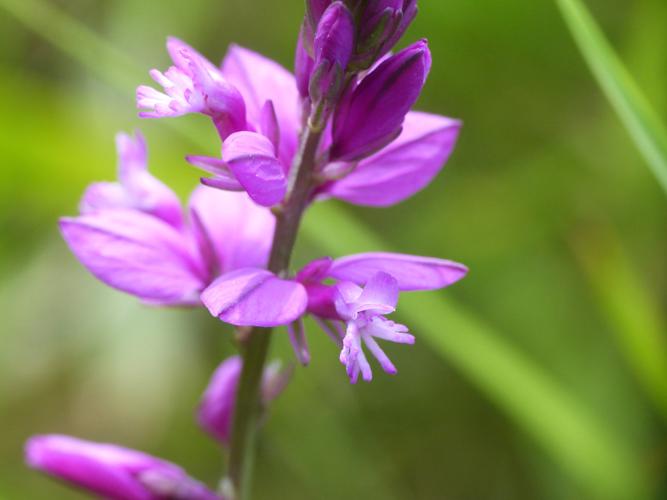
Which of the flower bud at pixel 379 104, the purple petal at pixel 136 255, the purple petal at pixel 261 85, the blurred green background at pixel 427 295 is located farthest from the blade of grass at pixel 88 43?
the flower bud at pixel 379 104

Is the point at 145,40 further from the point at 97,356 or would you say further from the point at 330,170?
the point at 330,170

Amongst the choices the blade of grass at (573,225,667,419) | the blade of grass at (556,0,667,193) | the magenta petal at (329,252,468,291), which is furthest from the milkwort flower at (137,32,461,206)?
the blade of grass at (573,225,667,419)

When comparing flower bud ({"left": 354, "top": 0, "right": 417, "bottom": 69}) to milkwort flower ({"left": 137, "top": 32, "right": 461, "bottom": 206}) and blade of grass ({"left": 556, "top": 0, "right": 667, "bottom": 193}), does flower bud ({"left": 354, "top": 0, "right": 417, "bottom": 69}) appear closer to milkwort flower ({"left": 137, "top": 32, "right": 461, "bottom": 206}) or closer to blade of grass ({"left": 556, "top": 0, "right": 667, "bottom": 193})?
milkwort flower ({"left": 137, "top": 32, "right": 461, "bottom": 206})

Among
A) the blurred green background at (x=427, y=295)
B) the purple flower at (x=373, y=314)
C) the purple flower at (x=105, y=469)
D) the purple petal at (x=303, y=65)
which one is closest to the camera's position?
the purple flower at (x=373, y=314)

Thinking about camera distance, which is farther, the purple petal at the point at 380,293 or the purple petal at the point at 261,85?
the purple petal at the point at 261,85

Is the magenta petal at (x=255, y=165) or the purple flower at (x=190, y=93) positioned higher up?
the purple flower at (x=190, y=93)

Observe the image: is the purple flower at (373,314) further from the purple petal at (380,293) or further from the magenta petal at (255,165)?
the magenta petal at (255,165)
